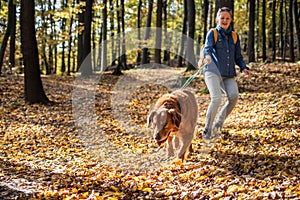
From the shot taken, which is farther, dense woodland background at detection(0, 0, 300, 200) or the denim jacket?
the denim jacket

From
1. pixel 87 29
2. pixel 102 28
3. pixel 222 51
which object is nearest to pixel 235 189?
pixel 222 51

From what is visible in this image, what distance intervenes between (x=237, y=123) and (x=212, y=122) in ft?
8.94

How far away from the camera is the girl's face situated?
605 centimetres

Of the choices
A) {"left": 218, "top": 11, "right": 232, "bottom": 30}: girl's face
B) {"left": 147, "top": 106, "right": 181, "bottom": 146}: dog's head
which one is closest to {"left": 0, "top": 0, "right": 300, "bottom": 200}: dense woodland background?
{"left": 147, "top": 106, "right": 181, "bottom": 146}: dog's head

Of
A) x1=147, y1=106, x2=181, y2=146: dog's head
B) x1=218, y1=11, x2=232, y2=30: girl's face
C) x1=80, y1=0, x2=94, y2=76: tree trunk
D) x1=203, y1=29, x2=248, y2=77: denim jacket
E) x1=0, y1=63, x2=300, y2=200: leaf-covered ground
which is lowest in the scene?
x1=0, y1=63, x2=300, y2=200: leaf-covered ground

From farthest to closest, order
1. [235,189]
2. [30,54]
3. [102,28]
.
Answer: [102,28] < [30,54] < [235,189]

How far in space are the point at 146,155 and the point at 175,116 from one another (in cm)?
203

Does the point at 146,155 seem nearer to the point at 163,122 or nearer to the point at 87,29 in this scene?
the point at 163,122

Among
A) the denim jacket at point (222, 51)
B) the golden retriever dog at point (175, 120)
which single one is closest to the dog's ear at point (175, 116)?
the golden retriever dog at point (175, 120)

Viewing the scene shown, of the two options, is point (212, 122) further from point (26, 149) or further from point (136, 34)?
point (136, 34)

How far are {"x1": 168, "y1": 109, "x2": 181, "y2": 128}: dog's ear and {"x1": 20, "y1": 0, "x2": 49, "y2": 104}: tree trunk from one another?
8794 millimetres

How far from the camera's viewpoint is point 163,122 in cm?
540

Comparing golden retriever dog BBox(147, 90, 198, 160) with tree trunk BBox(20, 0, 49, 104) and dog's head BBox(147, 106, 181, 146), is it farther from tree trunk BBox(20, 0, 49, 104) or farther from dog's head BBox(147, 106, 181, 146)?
tree trunk BBox(20, 0, 49, 104)

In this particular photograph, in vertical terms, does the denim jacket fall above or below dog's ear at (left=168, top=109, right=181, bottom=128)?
above
